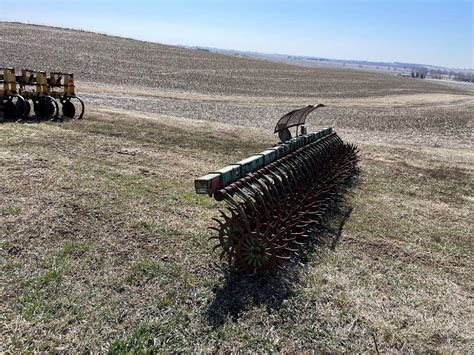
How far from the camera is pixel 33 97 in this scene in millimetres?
11109

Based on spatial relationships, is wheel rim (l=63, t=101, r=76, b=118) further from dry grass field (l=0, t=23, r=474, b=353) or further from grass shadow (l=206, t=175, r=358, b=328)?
grass shadow (l=206, t=175, r=358, b=328)

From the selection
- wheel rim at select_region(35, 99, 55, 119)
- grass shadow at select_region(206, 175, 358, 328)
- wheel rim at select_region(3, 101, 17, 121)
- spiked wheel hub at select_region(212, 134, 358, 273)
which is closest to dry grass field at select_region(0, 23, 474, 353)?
grass shadow at select_region(206, 175, 358, 328)

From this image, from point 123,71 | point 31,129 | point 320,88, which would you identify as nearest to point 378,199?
point 31,129

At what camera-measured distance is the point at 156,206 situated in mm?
6164

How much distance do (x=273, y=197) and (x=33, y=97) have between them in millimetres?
8593

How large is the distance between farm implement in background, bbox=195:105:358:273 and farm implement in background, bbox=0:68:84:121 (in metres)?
7.13

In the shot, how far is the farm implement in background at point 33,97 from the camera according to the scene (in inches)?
412

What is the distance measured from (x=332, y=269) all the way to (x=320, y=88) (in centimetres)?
3278

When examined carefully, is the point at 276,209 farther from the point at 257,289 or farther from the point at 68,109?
the point at 68,109

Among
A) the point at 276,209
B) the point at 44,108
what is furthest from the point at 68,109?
the point at 276,209

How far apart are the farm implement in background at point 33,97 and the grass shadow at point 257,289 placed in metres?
8.42

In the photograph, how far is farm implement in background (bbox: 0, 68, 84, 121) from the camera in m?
10.5

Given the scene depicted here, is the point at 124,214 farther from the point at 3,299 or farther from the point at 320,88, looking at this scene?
the point at 320,88

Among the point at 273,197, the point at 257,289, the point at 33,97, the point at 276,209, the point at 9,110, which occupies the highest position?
the point at 33,97
